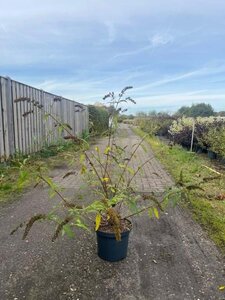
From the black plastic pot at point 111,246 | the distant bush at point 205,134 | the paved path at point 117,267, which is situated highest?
the distant bush at point 205,134

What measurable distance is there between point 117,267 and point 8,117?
16.3ft

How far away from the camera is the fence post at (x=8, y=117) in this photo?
6.25m

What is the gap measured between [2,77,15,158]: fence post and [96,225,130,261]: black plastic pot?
440 cm

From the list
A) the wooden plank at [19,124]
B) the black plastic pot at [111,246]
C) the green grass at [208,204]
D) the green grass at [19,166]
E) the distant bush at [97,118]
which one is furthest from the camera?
the distant bush at [97,118]

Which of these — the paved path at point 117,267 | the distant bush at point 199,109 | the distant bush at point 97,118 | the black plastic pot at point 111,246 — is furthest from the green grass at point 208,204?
the distant bush at point 199,109

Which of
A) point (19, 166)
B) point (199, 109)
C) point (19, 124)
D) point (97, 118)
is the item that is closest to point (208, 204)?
point (19, 166)

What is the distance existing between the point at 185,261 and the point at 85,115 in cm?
1455

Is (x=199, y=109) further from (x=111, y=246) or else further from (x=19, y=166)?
(x=111, y=246)

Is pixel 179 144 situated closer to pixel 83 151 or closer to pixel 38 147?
pixel 38 147

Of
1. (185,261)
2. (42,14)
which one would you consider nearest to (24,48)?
(42,14)

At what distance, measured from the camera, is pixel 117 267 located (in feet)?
8.14

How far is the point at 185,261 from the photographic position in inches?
102

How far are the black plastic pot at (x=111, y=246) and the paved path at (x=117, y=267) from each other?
0.06 m

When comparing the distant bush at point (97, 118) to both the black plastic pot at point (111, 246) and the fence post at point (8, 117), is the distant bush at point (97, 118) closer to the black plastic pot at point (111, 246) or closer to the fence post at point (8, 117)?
the fence post at point (8, 117)
